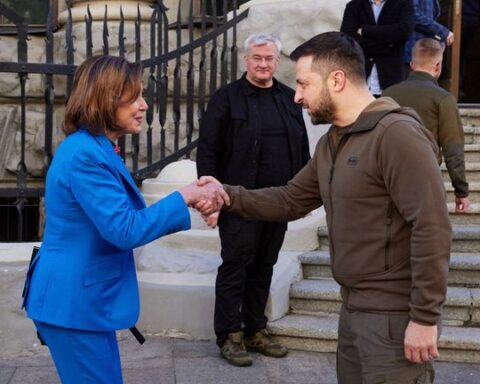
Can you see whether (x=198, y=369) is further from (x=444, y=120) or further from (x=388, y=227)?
(x=388, y=227)

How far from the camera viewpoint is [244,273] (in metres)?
4.92

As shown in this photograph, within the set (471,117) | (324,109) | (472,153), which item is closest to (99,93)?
(324,109)

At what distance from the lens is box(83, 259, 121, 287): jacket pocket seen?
2.71 m

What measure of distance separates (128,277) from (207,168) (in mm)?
2025

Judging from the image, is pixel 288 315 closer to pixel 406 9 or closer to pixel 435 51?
pixel 435 51

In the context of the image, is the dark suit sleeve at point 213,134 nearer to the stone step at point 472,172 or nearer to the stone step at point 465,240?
the stone step at point 465,240

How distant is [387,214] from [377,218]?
0.04 metres

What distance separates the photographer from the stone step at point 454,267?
5.55 meters

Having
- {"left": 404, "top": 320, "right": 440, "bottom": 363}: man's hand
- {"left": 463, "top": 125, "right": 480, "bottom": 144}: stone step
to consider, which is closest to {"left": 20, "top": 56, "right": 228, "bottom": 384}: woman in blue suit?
{"left": 404, "top": 320, "right": 440, "bottom": 363}: man's hand

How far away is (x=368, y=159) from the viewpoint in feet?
8.61

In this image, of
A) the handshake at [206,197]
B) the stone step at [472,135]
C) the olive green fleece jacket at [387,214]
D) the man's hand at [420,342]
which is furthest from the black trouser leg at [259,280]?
the stone step at [472,135]

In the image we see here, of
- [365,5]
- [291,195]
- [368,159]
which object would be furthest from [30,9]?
[368,159]

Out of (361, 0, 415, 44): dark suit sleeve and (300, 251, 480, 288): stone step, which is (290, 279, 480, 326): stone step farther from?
(361, 0, 415, 44): dark suit sleeve

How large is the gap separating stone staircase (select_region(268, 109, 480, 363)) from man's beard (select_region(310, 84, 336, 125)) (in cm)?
253
